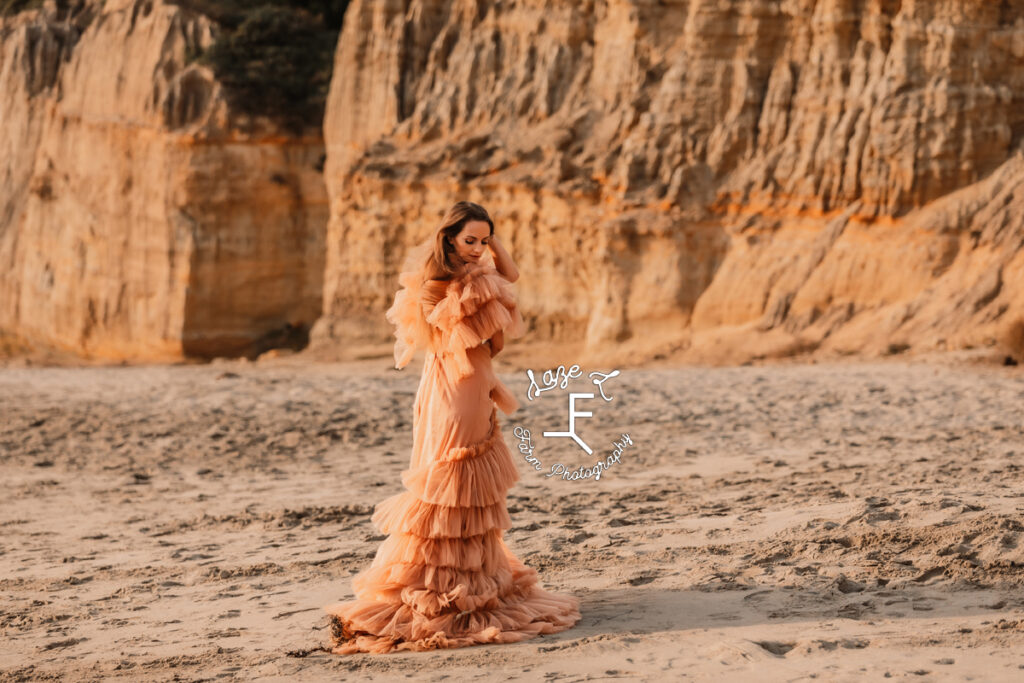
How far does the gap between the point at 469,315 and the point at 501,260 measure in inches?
13.2

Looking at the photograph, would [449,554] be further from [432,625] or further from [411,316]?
[411,316]

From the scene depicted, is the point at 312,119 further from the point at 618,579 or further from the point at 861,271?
the point at 618,579

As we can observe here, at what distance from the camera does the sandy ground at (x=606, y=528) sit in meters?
5.20

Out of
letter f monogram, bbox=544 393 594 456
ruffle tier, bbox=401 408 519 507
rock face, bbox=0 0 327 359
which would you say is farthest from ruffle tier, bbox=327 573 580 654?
rock face, bbox=0 0 327 359

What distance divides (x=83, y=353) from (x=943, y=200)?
50.1 feet

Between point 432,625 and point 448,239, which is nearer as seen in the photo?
point 432,625

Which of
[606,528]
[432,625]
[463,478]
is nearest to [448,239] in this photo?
[463,478]

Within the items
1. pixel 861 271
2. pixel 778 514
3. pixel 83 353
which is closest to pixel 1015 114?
pixel 861 271

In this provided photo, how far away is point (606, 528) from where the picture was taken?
7266mm

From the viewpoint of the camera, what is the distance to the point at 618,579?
6207mm

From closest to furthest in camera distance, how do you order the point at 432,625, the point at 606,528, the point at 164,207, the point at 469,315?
1. the point at 432,625
2. the point at 469,315
3. the point at 606,528
4. the point at 164,207
